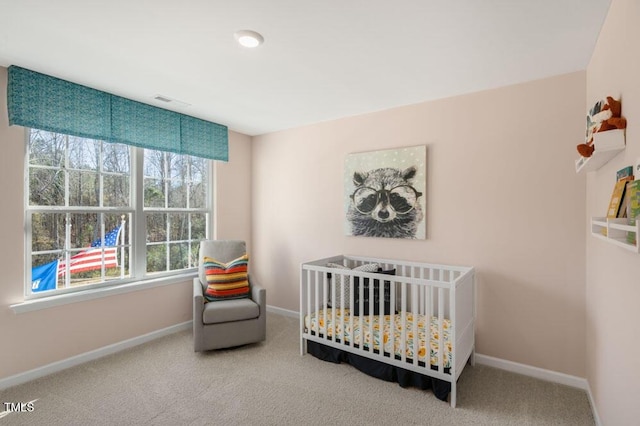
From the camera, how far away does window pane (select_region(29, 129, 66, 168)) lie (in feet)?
8.43

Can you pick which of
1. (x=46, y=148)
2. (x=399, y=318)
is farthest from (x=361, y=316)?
(x=46, y=148)

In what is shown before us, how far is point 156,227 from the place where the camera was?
3385mm

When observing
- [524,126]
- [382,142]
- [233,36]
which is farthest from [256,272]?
[524,126]

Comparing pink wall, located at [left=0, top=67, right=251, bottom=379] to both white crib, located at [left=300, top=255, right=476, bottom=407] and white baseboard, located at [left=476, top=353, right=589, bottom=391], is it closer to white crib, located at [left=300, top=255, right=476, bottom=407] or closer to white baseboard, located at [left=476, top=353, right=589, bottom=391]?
white crib, located at [left=300, top=255, right=476, bottom=407]

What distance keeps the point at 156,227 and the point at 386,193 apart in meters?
2.46

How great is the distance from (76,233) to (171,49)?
188 centimetres

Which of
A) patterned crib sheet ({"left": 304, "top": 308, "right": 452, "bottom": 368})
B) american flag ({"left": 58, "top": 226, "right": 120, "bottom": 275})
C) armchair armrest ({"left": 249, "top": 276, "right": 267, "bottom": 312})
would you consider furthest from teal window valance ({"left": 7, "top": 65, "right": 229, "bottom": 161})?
patterned crib sheet ({"left": 304, "top": 308, "right": 452, "bottom": 368})

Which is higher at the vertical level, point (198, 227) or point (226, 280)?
point (198, 227)

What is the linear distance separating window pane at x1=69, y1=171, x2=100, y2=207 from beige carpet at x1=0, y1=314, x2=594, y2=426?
1.41m

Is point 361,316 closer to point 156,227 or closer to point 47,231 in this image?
point 156,227

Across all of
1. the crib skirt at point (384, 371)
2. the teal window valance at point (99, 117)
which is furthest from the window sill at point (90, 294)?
the crib skirt at point (384, 371)

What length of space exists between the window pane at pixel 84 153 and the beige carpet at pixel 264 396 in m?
1.73

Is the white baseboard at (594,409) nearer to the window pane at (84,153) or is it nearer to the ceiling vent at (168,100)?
the ceiling vent at (168,100)

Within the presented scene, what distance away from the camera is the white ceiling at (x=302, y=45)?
167 centimetres
